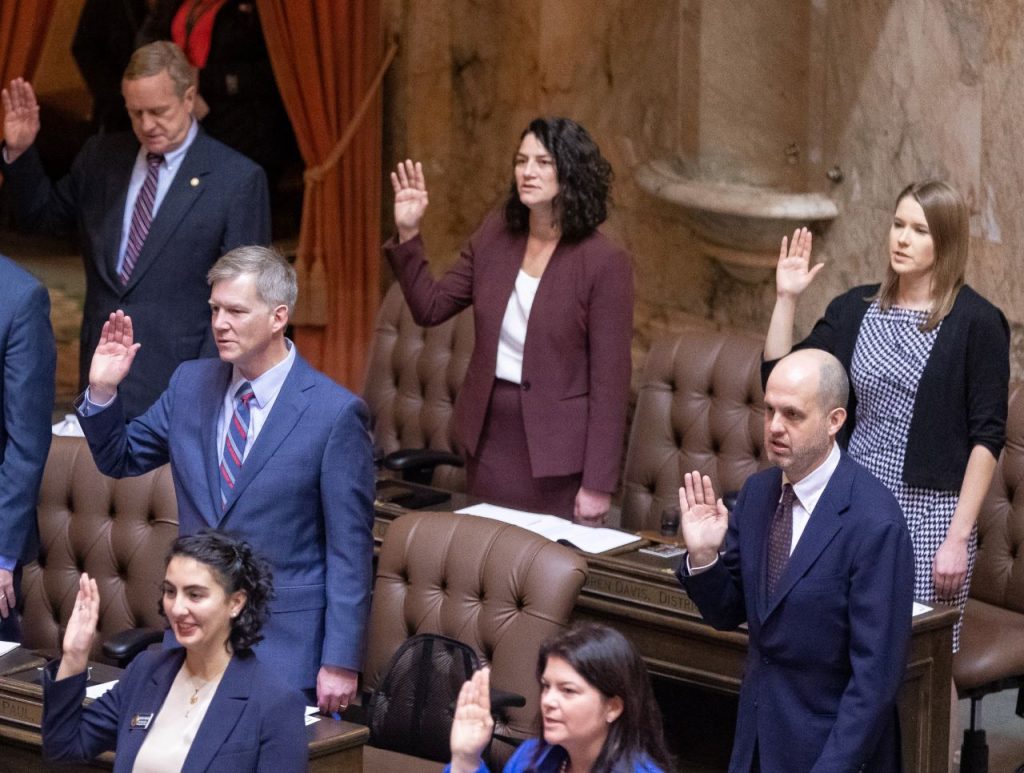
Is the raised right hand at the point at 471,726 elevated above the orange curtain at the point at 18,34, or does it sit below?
below

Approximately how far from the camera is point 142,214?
5352mm

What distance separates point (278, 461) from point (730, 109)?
2800 mm

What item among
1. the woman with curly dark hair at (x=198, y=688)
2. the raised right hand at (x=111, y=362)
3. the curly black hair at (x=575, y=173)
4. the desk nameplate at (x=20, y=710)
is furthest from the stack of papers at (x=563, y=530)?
the woman with curly dark hair at (x=198, y=688)

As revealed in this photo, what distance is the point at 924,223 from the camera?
14.7ft

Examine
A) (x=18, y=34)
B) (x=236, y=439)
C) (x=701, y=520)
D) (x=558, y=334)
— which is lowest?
(x=701, y=520)

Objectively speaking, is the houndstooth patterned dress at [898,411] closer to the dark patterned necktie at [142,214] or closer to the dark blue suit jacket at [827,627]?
the dark blue suit jacket at [827,627]

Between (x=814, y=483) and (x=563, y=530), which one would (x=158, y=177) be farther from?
(x=814, y=483)

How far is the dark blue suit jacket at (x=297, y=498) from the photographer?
3953 mm

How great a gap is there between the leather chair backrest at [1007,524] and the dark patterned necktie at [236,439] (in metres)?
2.16

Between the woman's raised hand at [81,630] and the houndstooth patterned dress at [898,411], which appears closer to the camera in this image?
the woman's raised hand at [81,630]

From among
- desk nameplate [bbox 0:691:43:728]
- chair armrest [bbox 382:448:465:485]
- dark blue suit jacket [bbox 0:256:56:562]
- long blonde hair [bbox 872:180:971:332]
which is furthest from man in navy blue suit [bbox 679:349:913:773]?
chair armrest [bbox 382:448:465:485]

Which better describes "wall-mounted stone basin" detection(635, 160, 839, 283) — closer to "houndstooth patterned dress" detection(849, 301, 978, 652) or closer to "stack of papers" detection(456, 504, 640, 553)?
"stack of papers" detection(456, 504, 640, 553)

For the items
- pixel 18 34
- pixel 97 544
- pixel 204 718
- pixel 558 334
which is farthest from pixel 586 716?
pixel 18 34

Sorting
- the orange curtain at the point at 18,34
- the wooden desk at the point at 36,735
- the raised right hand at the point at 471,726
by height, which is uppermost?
the orange curtain at the point at 18,34
